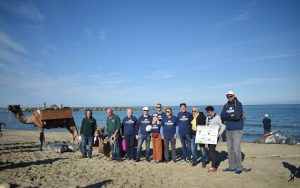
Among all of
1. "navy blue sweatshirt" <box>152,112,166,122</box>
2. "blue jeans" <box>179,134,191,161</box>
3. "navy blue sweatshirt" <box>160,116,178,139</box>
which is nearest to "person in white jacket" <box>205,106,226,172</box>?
"blue jeans" <box>179,134,191,161</box>

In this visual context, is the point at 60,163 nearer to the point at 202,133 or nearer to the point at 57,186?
the point at 57,186

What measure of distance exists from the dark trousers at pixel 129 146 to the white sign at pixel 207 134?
303 cm

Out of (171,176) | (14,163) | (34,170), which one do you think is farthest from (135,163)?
(14,163)

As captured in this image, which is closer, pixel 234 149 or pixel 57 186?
pixel 57 186

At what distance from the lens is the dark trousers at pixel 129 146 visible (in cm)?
1212

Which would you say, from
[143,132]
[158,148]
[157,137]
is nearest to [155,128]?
[157,137]

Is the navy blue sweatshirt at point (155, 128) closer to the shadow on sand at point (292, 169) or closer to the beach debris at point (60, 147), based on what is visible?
the shadow on sand at point (292, 169)

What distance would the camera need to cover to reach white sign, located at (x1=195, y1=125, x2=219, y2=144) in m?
9.84

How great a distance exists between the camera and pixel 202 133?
33.5ft

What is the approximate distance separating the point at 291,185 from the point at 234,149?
6.47 ft

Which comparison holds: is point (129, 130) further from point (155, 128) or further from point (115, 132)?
point (155, 128)

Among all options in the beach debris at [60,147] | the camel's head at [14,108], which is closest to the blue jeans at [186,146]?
the beach debris at [60,147]

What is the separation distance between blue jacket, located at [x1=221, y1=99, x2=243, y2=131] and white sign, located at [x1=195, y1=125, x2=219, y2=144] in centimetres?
60

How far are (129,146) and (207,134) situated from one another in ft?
12.4
